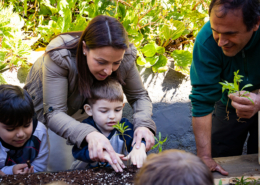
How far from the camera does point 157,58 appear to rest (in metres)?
3.54

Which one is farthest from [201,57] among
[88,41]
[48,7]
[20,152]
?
[48,7]

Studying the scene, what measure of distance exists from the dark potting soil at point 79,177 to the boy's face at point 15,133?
37 centimetres

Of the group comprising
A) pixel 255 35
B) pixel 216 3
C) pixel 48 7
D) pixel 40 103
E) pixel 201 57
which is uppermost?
pixel 48 7

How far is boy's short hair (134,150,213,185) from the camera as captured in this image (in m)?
0.83

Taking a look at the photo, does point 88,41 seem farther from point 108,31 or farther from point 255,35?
point 255,35

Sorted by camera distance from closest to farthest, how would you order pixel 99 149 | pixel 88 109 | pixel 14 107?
1. pixel 99 149
2. pixel 14 107
3. pixel 88 109

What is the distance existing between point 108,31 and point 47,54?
0.57 metres

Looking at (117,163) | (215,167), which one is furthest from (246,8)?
(117,163)

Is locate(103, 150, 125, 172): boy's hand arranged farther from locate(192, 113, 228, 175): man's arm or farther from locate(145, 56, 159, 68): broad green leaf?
locate(145, 56, 159, 68): broad green leaf

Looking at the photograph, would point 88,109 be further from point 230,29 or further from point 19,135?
point 230,29

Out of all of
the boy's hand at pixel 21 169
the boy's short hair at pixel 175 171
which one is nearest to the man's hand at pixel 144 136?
the boy's hand at pixel 21 169

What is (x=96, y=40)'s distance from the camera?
189 centimetres

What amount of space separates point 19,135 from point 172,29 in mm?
2439

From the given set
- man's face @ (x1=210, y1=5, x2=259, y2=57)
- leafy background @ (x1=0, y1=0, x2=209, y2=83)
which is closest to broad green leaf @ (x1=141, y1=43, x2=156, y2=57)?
leafy background @ (x1=0, y1=0, x2=209, y2=83)
